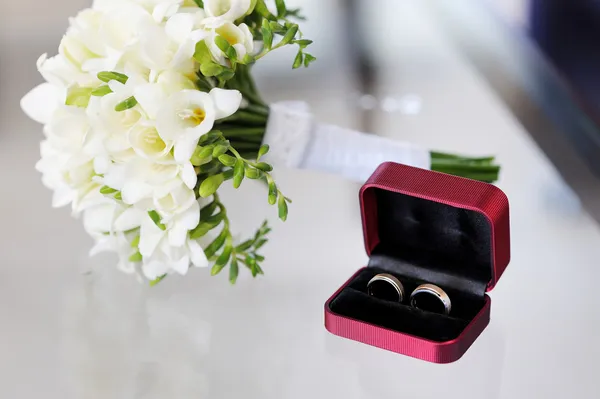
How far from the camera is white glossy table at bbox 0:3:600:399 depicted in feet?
3.50

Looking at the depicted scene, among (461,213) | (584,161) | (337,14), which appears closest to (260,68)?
(337,14)

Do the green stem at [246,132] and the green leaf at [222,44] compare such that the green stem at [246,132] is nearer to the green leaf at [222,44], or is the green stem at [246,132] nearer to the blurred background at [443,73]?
the green leaf at [222,44]

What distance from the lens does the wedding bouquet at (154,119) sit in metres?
1.01

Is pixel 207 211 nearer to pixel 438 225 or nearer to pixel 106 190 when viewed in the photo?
pixel 106 190

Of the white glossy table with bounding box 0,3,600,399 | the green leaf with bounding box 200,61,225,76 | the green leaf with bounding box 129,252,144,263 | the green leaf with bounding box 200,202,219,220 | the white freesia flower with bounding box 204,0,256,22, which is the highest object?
the white freesia flower with bounding box 204,0,256,22

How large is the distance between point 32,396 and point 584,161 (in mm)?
873

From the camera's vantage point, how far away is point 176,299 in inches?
47.9

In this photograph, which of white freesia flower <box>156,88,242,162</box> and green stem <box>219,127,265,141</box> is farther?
green stem <box>219,127,265,141</box>

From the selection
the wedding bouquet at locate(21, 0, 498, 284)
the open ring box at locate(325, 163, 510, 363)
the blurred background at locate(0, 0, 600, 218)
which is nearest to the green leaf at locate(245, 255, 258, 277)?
the wedding bouquet at locate(21, 0, 498, 284)

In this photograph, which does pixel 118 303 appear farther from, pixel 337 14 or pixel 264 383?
pixel 337 14

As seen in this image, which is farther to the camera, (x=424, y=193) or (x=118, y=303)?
(x=118, y=303)

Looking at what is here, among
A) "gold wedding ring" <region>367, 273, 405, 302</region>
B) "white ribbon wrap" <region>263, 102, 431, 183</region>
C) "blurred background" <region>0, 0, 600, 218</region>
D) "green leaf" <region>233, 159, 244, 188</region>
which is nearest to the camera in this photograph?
"green leaf" <region>233, 159, 244, 188</region>

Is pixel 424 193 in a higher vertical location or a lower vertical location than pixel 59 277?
higher

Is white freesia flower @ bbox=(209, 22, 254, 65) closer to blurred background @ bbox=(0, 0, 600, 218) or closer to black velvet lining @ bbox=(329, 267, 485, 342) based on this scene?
black velvet lining @ bbox=(329, 267, 485, 342)
